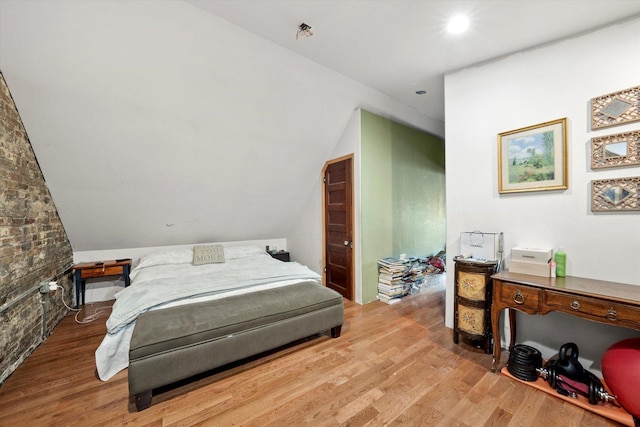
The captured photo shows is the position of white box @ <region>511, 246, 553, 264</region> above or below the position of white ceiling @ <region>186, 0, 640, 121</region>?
below

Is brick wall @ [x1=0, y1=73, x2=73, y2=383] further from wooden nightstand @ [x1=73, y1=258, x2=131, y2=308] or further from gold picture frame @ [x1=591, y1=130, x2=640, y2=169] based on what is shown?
gold picture frame @ [x1=591, y1=130, x2=640, y2=169]

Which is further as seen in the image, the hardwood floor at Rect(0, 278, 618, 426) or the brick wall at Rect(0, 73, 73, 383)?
the brick wall at Rect(0, 73, 73, 383)

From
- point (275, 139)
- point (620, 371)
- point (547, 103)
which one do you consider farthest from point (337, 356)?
point (547, 103)

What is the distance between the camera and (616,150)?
1.90 metres

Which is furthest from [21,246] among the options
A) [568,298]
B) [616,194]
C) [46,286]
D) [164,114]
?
[616,194]

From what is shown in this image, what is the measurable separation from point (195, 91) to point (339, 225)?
2455 millimetres

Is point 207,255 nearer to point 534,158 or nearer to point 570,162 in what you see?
point 534,158

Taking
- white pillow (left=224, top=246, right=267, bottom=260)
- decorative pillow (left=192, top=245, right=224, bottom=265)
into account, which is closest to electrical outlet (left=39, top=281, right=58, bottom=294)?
decorative pillow (left=192, top=245, right=224, bottom=265)

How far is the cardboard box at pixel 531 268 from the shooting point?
2.03m

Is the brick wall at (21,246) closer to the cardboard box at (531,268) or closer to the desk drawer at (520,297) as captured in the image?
the desk drawer at (520,297)

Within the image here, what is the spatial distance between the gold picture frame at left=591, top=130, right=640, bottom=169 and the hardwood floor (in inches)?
69.0

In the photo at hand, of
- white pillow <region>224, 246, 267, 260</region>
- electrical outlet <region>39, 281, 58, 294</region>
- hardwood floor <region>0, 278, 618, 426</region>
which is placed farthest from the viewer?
white pillow <region>224, 246, 267, 260</region>

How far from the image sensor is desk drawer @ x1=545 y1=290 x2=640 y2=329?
1528 millimetres

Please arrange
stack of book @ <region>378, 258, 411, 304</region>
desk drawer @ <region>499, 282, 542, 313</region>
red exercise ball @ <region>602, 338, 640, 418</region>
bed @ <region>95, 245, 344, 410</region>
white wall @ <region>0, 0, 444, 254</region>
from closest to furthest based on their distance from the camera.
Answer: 1. red exercise ball @ <region>602, 338, 640, 418</region>
2. bed @ <region>95, 245, 344, 410</region>
3. desk drawer @ <region>499, 282, 542, 313</region>
4. white wall @ <region>0, 0, 444, 254</region>
5. stack of book @ <region>378, 258, 411, 304</region>
